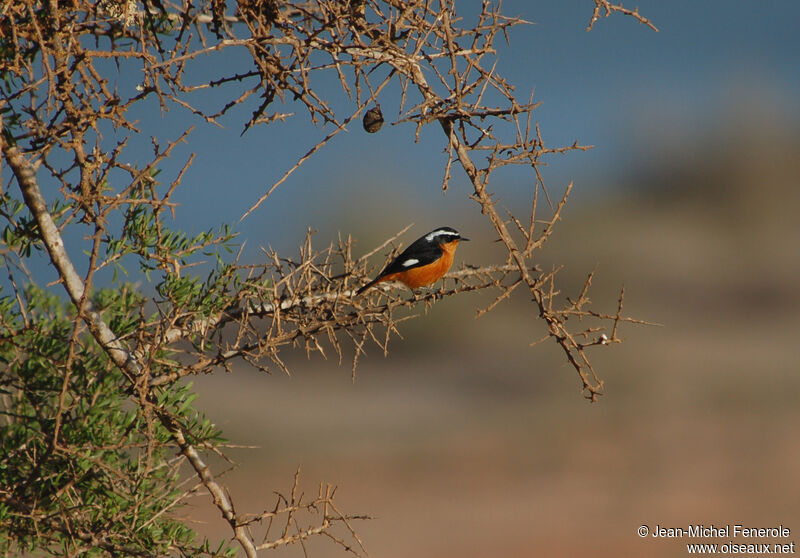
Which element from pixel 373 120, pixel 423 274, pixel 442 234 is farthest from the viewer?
pixel 442 234

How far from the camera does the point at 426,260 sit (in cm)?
642

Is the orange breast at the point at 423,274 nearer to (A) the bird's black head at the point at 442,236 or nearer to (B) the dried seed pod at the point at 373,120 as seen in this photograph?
(A) the bird's black head at the point at 442,236

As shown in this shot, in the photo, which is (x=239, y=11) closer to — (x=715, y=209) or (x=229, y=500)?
(x=229, y=500)

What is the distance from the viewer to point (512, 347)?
102ft

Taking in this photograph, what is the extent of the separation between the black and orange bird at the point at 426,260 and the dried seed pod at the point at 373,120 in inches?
101

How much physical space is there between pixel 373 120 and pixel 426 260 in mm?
3056

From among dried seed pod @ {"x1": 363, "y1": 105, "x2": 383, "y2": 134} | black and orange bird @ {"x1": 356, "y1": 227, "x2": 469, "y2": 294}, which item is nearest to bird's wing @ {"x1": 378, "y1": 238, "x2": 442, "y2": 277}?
black and orange bird @ {"x1": 356, "y1": 227, "x2": 469, "y2": 294}

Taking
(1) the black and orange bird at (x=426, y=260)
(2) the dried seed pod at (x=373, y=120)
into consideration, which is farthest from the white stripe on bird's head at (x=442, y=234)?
(2) the dried seed pod at (x=373, y=120)

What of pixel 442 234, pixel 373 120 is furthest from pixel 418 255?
pixel 373 120

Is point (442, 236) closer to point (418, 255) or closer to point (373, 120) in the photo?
point (418, 255)

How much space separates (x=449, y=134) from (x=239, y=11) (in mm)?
1035

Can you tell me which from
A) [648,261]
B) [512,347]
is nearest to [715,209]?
[648,261]

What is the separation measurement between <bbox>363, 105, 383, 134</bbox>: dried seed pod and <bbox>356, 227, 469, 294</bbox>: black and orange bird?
2568mm

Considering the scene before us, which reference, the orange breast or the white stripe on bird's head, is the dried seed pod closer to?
the orange breast
